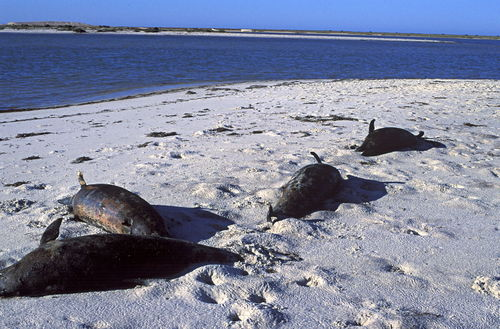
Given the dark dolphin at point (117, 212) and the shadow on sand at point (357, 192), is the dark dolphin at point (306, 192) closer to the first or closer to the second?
the shadow on sand at point (357, 192)

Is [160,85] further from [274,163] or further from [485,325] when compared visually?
[485,325]

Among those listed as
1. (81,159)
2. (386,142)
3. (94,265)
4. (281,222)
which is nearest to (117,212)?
(94,265)

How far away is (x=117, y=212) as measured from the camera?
3.82 m

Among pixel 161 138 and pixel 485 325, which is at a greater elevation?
pixel 485 325

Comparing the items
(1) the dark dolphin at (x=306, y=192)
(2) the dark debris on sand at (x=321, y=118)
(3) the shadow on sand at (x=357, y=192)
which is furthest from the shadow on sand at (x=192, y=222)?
(2) the dark debris on sand at (x=321, y=118)

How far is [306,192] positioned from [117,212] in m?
1.84

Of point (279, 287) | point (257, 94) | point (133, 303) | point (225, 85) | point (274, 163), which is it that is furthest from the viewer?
point (225, 85)

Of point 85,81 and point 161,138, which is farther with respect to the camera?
point 85,81

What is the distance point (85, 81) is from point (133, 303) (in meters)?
17.1

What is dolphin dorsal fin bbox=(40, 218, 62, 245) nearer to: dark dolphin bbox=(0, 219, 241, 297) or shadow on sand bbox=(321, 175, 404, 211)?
dark dolphin bbox=(0, 219, 241, 297)

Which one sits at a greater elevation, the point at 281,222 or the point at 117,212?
the point at 117,212

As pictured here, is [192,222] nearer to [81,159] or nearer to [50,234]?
[50,234]

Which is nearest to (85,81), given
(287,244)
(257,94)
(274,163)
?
(257,94)

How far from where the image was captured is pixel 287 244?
12.1ft
